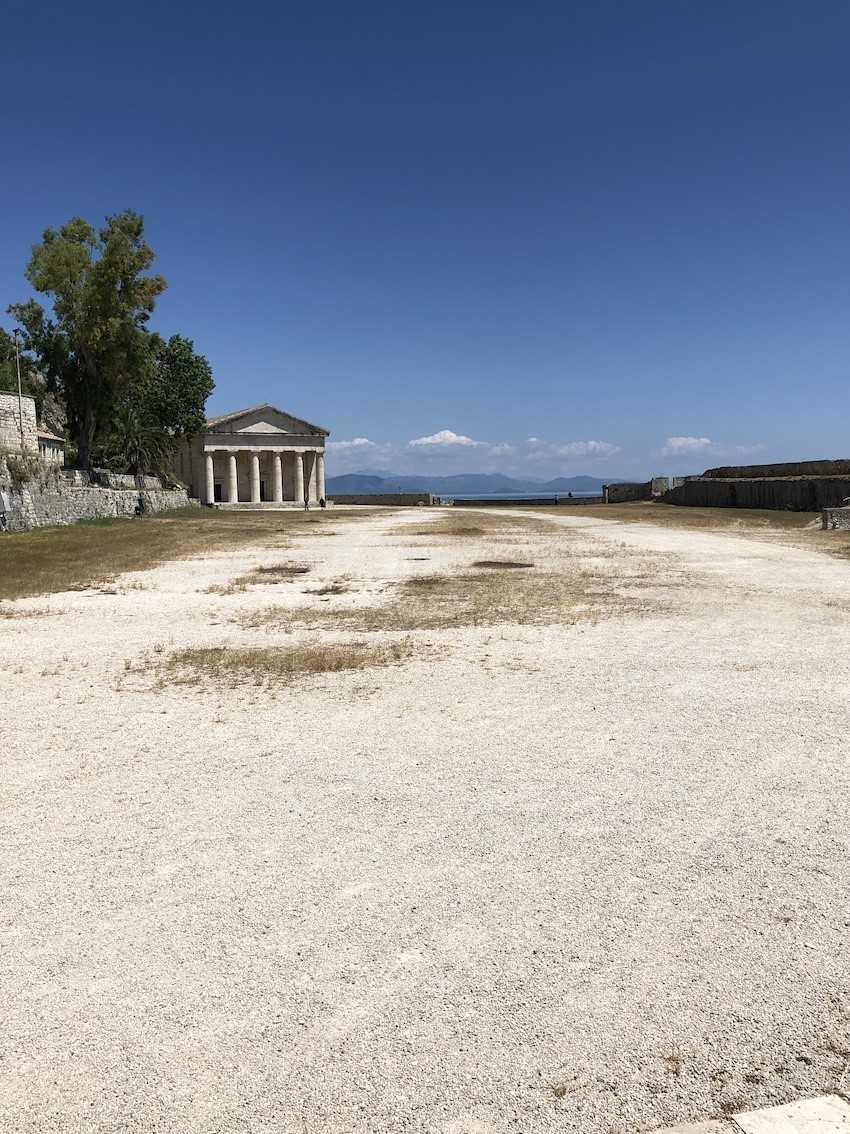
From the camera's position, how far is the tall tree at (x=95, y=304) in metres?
47.5

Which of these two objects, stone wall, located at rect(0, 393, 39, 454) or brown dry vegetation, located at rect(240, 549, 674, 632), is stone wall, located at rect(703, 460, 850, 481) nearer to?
brown dry vegetation, located at rect(240, 549, 674, 632)

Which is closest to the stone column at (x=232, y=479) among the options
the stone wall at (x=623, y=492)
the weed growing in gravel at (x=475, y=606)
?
the stone wall at (x=623, y=492)

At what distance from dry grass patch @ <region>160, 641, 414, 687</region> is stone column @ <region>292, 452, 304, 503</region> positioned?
76.2m

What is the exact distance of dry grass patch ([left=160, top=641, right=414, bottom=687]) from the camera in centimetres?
805

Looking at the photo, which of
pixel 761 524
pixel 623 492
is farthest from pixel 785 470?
pixel 623 492

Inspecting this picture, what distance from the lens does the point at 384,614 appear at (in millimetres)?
12117

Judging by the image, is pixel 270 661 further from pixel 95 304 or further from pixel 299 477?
pixel 299 477

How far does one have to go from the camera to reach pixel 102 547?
80.9 feet

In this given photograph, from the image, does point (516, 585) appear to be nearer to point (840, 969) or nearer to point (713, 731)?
point (713, 731)

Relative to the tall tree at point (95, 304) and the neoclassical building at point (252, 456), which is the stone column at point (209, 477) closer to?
the neoclassical building at point (252, 456)

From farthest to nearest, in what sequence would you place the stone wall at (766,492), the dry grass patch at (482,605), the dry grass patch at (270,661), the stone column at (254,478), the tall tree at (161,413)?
the stone column at (254,478)
the tall tree at (161,413)
the stone wall at (766,492)
the dry grass patch at (482,605)
the dry grass patch at (270,661)

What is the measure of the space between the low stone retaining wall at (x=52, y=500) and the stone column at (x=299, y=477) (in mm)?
39196

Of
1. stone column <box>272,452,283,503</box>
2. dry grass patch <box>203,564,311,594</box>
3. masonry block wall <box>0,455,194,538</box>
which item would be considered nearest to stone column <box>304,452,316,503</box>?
Result: stone column <box>272,452,283,503</box>

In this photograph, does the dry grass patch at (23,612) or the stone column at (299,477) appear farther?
the stone column at (299,477)
